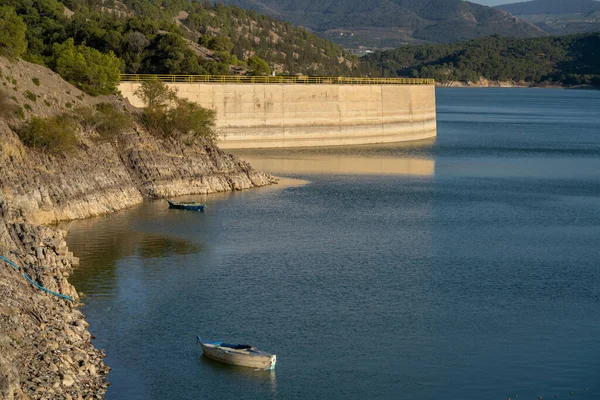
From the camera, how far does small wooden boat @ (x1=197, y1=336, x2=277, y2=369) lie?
31.6 m

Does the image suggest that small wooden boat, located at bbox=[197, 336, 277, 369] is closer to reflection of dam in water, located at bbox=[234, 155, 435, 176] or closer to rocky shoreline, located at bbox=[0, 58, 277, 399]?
rocky shoreline, located at bbox=[0, 58, 277, 399]

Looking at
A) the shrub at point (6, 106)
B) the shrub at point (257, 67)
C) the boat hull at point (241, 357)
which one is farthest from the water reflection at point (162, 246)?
the shrub at point (257, 67)

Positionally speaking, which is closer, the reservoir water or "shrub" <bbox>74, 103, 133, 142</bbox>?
the reservoir water

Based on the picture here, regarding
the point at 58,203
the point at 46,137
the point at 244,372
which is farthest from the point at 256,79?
the point at 244,372

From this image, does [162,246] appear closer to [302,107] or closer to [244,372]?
[244,372]

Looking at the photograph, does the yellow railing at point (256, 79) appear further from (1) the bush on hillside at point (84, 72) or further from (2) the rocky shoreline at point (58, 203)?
(2) the rocky shoreline at point (58, 203)

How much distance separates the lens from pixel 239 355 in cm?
3184

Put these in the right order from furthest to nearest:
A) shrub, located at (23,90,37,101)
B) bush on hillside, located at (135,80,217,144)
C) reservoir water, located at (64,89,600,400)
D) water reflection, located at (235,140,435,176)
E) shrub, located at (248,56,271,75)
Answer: shrub, located at (248,56,271,75), water reflection, located at (235,140,435,176), bush on hillside, located at (135,80,217,144), shrub, located at (23,90,37,101), reservoir water, located at (64,89,600,400)

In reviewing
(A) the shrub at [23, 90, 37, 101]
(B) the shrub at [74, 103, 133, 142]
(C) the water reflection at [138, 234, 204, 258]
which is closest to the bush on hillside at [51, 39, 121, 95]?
(B) the shrub at [74, 103, 133, 142]

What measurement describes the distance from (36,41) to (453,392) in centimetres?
7896

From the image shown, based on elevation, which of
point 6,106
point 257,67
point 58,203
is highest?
point 257,67

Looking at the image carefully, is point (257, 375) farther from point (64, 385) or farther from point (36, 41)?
point (36, 41)

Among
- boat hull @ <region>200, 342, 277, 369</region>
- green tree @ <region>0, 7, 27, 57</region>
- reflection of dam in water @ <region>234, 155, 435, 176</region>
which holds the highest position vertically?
green tree @ <region>0, 7, 27, 57</region>

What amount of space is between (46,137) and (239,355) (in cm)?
2744
